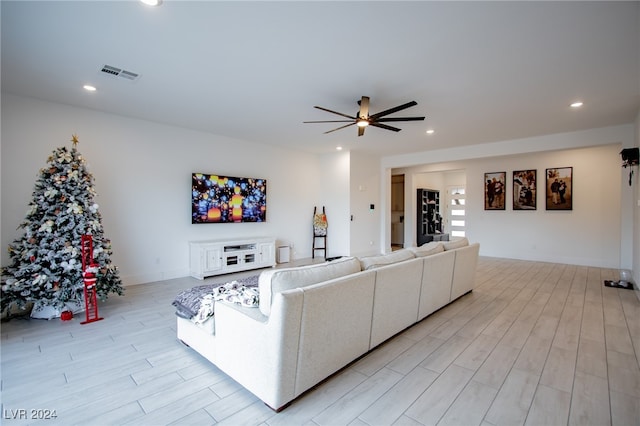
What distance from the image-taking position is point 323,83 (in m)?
3.45

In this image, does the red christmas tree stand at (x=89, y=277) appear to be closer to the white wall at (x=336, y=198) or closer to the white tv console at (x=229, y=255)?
the white tv console at (x=229, y=255)

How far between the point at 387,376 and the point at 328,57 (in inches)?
114

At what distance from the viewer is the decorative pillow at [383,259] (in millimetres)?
2669

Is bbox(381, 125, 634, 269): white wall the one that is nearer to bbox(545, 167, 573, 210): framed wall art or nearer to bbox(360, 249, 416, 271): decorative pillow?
bbox(545, 167, 573, 210): framed wall art

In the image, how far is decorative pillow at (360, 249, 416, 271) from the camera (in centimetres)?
267

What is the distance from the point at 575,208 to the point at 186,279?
8.54 meters

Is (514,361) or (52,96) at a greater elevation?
(52,96)

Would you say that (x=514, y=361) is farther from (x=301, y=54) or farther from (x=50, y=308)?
(x=50, y=308)

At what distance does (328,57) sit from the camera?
113 inches

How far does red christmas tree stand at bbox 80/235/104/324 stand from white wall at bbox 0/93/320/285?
113 centimetres

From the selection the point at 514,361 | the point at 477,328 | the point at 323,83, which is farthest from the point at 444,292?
the point at 323,83

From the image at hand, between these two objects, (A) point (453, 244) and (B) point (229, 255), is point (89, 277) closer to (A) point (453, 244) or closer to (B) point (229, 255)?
(B) point (229, 255)

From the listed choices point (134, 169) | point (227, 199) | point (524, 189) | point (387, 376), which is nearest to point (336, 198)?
point (227, 199)

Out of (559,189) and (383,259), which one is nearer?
(383,259)
